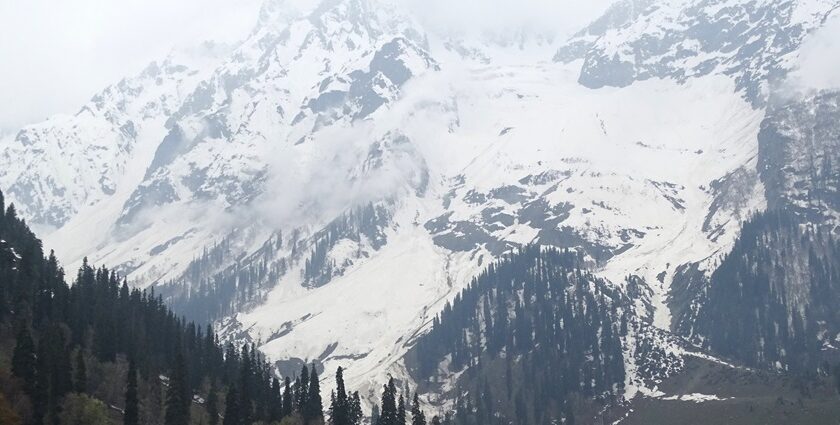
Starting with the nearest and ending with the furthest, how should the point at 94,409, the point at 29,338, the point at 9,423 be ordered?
the point at 9,423 < the point at 94,409 < the point at 29,338

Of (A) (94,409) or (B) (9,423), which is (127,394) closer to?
(A) (94,409)

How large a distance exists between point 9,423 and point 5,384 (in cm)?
2331

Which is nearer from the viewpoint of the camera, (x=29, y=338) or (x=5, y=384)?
(x=5, y=384)

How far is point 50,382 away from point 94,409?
14699 mm

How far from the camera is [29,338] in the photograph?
197875 millimetres

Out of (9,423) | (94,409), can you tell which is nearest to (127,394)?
(94,409)

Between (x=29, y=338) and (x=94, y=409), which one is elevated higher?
(x=29, y=338)

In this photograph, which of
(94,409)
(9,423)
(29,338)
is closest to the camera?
(9,423)

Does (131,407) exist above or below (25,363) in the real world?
below

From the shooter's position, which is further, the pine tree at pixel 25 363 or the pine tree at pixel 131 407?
the pine tree at pixel 131 407

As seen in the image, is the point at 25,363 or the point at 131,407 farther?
the point at 131,407

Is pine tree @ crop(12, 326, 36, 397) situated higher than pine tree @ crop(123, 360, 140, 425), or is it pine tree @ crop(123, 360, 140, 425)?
pine tree @ crop(12, 326, 36, 397)

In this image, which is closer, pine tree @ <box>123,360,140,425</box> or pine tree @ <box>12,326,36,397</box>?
pine tree @ <box>12,326,36,397</box>

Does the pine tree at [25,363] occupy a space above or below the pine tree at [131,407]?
above
